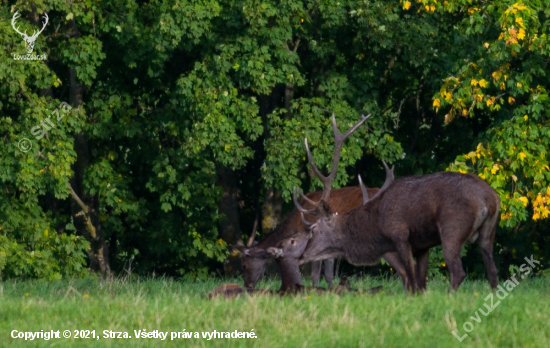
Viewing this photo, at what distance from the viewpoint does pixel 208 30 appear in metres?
20.6

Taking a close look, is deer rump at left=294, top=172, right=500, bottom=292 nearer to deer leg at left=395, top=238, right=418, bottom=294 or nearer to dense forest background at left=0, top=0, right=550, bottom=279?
deer leg at left=395, top=238, right=418, bottom=294

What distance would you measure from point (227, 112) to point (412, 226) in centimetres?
921

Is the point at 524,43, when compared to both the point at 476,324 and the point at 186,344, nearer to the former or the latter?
the point at 476,324

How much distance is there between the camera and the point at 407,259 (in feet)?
38.0

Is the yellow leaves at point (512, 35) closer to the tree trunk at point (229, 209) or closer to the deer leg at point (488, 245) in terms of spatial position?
the deer leg at point (488, 245)

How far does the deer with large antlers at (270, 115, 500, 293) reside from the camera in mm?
11242

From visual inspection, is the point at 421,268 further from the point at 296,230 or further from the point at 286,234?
the point at 286,234

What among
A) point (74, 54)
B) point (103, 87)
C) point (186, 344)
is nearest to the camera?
point (186, 344)

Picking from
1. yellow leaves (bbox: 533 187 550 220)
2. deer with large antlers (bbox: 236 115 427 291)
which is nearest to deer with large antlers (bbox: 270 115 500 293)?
deer with large antlers (bbox: 236 115 427 291)

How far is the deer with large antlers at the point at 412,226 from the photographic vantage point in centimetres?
1124

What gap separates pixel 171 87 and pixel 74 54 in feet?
8.52

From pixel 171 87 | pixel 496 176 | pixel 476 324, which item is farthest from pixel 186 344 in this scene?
pixel 171 87

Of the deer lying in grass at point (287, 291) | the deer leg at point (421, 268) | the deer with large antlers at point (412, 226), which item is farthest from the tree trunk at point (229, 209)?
the deer lying in grass at point (287, 291)

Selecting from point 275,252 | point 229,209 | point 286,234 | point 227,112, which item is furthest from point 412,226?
point 229,209
